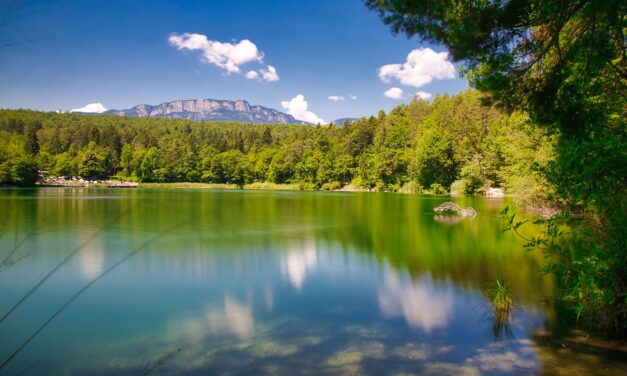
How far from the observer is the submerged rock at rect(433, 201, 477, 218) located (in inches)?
1118

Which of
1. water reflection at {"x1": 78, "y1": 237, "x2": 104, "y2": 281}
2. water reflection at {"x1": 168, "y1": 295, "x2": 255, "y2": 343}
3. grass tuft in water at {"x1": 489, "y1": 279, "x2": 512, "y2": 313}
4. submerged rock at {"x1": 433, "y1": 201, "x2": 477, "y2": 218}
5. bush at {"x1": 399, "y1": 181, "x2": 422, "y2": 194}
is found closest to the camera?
water reflection at {"x1": 168, "y1": 295, "x2": 255, "y2": 343}

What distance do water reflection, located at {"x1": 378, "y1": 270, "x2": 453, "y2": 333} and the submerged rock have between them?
59.6ft

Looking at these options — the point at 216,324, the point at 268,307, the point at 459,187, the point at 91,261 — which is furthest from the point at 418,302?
the point at 459,187

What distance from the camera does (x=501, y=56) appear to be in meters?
6.26

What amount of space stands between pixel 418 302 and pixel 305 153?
85.8 meters

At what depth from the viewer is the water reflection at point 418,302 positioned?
26.7 ft

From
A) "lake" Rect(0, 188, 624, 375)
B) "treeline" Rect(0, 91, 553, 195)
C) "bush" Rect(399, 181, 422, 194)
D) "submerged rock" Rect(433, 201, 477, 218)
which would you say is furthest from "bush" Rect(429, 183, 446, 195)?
"lake" Rect(0, 188, 624, 375)

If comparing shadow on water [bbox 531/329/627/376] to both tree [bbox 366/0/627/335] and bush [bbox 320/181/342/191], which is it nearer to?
tree [bbox 366/0/627/335]

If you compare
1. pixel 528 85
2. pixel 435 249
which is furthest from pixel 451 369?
pixel 435 249

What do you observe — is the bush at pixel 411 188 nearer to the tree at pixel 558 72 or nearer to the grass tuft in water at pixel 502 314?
the grass tuft in water at pixel 502 314

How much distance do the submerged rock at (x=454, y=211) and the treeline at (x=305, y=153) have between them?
23901mm

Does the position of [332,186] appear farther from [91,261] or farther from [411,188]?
[91,261]

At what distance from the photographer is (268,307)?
9070 mm

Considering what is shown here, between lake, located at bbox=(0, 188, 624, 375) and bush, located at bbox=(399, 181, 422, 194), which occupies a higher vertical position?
bush, located at bbox=(399, 181, 422, 194)
